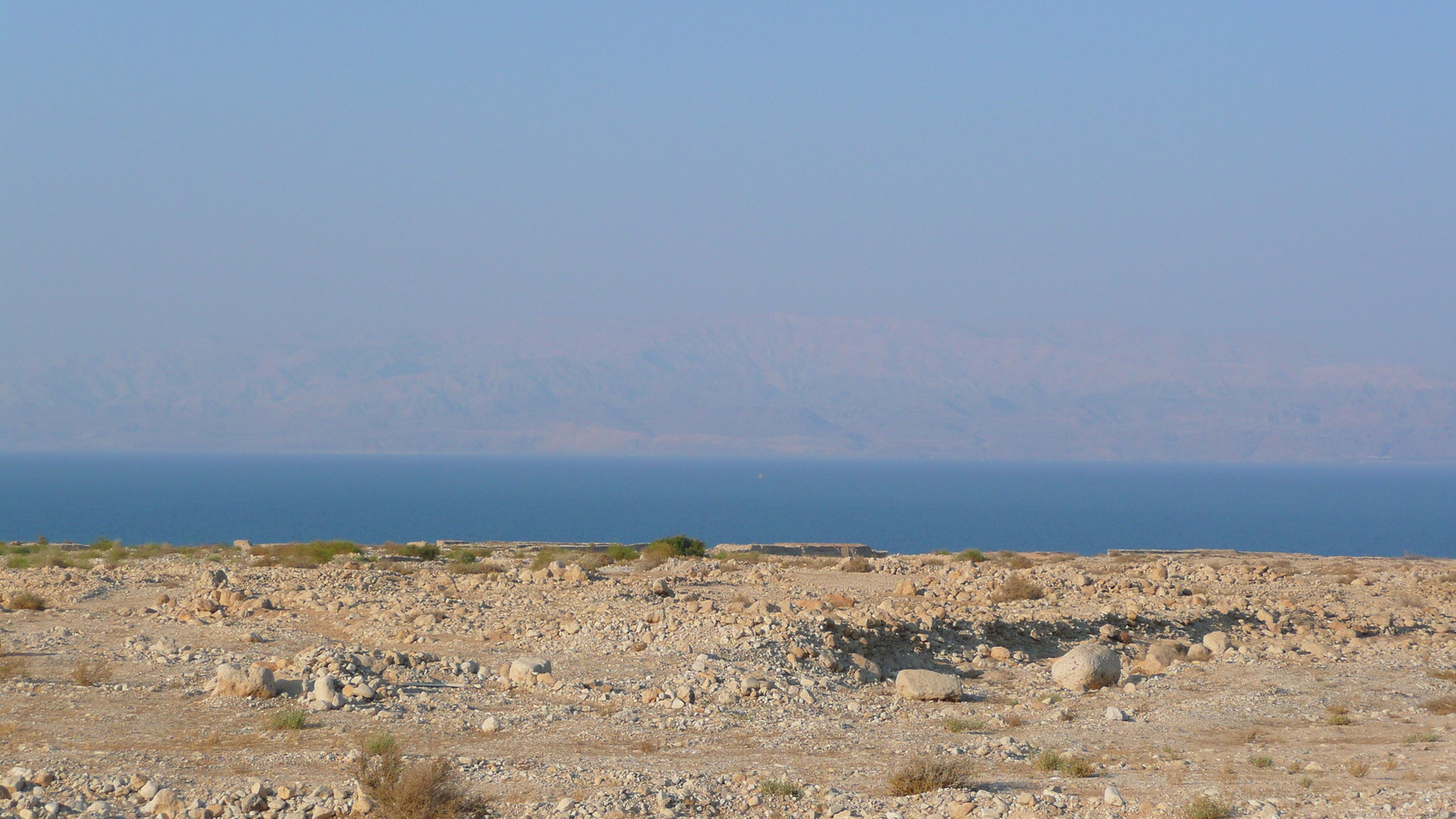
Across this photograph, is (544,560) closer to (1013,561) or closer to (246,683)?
(1013,561)

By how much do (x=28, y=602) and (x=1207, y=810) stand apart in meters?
17.6

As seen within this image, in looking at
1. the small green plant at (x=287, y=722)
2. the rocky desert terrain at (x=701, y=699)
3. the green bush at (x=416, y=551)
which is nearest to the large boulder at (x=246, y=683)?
the rocky desert terrain at (x=701, y=699)

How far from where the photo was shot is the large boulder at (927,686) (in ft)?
45.6

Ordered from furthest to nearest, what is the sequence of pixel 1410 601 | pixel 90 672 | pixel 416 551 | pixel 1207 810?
pixel 416 551
pixel 1410 601
pixel 90 672
pixel 1207 810

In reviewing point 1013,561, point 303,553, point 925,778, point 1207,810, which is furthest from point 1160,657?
point 303,553

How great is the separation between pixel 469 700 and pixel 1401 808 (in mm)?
8760

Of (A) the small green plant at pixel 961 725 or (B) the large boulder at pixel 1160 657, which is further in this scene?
(B) the large boulder at pixel 1160 657

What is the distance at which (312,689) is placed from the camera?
40.7 ft

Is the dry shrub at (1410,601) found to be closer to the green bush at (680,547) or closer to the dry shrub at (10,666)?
the green bush at (680,547)

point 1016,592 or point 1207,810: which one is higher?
point 1016,592

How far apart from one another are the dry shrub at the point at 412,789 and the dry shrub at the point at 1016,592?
47.7 feet

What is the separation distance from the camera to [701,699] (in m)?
13.0

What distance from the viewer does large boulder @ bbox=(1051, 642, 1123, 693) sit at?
14844 mm

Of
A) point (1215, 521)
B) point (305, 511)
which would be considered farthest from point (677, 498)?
point (1215, 521)
